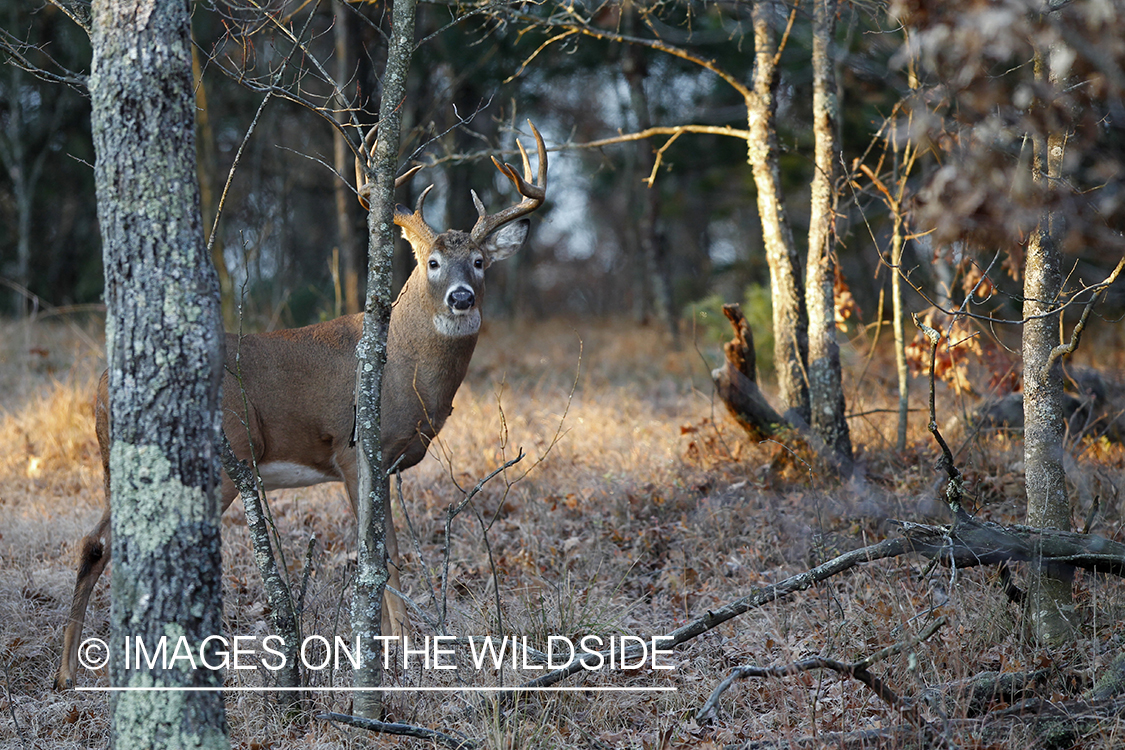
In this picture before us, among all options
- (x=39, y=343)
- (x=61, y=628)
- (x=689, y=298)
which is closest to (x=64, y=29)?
(x=39, y=343)

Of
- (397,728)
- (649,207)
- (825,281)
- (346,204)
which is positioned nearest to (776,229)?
(825,281)

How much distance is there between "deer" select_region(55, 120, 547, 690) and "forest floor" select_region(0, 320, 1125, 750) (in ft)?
1.80

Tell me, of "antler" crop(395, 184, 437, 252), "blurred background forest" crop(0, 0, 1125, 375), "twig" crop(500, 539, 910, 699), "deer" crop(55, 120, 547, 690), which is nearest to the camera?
"twig" crop(500, 539, 910, 699)

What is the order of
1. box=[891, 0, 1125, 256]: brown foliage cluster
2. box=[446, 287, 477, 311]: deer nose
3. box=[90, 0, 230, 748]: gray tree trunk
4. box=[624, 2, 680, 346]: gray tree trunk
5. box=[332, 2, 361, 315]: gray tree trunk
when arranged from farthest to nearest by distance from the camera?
box=[624, 2, 680, 346]: gray tree trunk
box=[332, 2, 361, 315]: gray tree trunk
box=[446, 287, 477, 311]: deer nose
box=[90, 0, 230, 748]: gray tree trunk
box=[891, 0, 1125, 256]: brown foliage cluster

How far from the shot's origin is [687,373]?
35.1 feet

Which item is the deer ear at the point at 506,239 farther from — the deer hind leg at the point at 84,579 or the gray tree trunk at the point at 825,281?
the deer hind leg at the point at 84,579

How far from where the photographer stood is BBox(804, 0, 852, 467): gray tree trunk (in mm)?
6094

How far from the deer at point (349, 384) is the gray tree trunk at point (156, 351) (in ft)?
6.15

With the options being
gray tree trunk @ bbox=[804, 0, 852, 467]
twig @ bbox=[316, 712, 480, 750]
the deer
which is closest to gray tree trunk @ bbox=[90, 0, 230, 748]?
twig @ bbox=[316, 712, 480, 750]

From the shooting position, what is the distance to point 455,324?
17.5 ft

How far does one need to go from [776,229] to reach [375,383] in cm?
379

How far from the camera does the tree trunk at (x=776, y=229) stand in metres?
6.28

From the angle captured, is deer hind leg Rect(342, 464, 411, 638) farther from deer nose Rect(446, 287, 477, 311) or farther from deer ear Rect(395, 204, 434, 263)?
deer ear Rect(395, 204, 434, 263)

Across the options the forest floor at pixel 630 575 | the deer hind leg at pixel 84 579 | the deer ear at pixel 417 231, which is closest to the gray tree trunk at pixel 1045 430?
the forest floor at pixel 630 575
